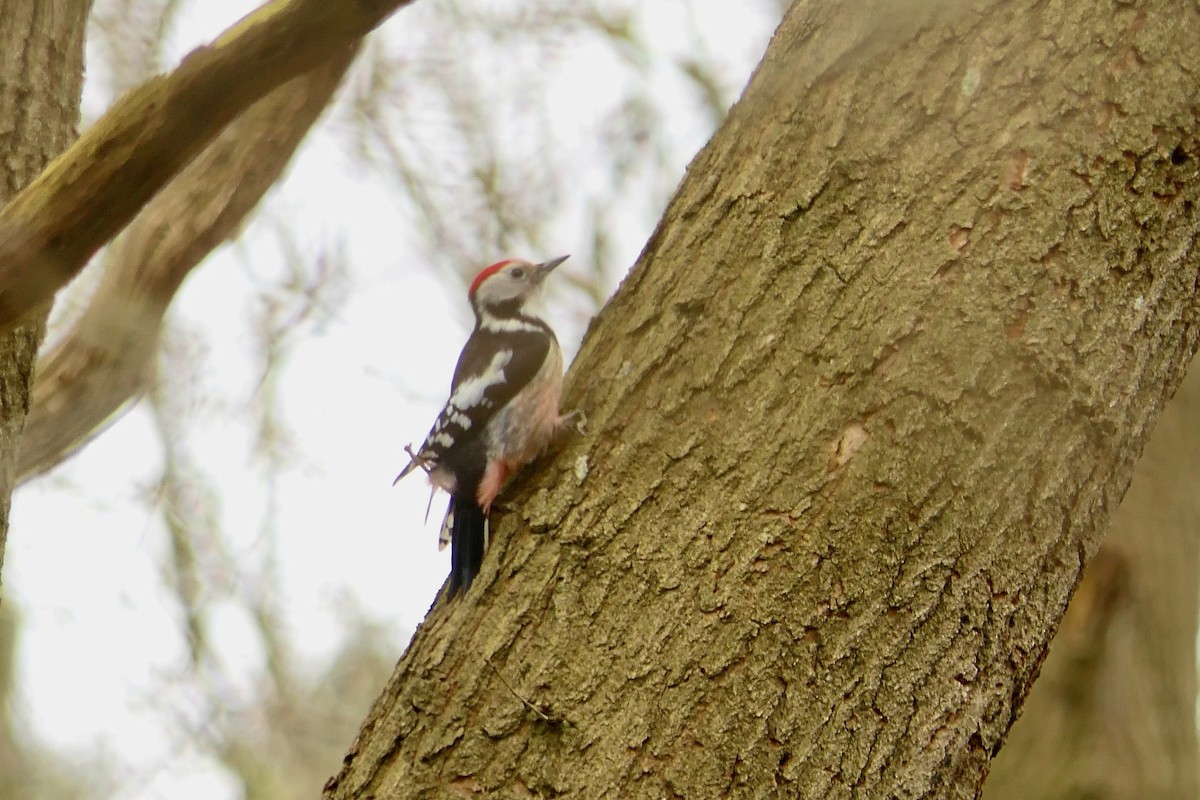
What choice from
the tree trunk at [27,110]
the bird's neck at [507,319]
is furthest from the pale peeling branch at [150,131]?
the bird's neck at [507,319]

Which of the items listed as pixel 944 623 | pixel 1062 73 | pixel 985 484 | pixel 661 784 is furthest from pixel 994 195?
pixel 661 784

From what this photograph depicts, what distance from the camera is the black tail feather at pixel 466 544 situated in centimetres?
236

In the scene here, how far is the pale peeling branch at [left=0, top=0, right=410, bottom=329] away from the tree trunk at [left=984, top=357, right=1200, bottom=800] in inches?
122

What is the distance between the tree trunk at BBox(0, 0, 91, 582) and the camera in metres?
2.65

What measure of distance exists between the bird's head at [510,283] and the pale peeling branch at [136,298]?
2.90 ft

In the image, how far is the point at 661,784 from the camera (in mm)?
1979

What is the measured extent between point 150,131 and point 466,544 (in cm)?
104

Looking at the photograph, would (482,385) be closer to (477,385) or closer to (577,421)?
(477,385)

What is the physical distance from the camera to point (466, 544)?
96.8 inches

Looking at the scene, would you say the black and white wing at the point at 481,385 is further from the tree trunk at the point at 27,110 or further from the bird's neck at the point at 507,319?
the tree trunk at the point at 27,110

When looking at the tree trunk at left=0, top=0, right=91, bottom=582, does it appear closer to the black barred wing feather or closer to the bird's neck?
the black barred wing feather

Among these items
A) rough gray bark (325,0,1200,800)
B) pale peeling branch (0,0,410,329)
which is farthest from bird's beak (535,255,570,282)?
pale peeling branch (0,0,410,329)

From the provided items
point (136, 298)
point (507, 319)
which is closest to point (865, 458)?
point (507, 319)

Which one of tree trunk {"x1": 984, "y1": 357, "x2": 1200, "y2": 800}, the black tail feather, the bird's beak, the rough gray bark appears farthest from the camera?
the bird's beak
